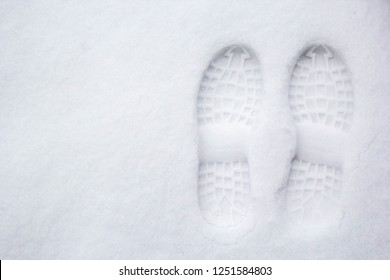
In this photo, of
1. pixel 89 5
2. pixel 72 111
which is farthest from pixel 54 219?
pixel 89 5

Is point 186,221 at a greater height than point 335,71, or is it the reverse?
point 335,71

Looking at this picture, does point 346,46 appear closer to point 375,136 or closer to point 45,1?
point 375,136

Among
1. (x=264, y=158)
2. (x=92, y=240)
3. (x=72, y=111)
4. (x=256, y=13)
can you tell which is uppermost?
(x=256, y=13)

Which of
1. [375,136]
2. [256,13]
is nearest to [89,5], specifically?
[256,13]

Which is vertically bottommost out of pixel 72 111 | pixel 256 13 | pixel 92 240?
pixel 92 240

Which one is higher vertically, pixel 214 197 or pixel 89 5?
pixel 89 5

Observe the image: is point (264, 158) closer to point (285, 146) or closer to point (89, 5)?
point (285, 146)
